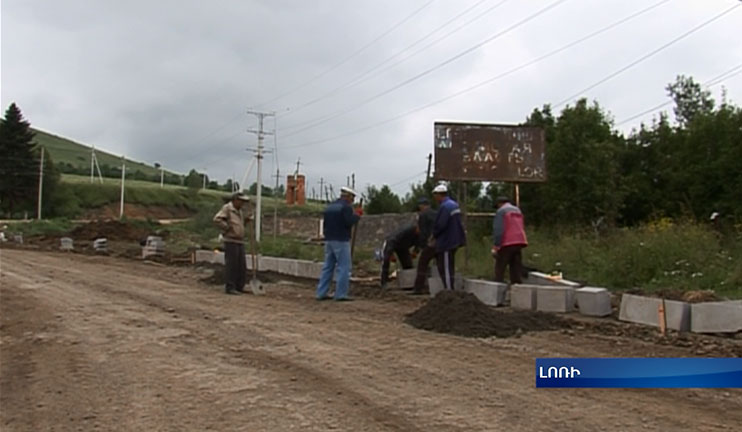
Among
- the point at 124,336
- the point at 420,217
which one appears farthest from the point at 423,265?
the point at 124,336

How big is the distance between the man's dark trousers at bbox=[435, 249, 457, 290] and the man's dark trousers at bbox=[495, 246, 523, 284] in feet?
2.40

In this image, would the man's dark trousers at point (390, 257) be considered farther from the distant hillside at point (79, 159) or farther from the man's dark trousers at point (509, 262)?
the distant hillside at point (79, 159)

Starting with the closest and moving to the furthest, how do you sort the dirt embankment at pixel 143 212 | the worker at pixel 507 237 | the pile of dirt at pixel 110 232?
the worker at pixel 507 237, the pile of dirt at pixel 110 232, the dirt embankment at pixel 143 212

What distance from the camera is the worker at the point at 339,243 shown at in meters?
10.7

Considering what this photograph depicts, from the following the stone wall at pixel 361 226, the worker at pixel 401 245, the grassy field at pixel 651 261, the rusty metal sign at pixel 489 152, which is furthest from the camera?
the stone wall at pixel 361 226

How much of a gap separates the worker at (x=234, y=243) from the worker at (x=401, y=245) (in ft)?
7.77

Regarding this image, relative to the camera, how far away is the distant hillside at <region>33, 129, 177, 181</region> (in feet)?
387

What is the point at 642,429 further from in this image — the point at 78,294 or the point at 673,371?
the point at 78,294

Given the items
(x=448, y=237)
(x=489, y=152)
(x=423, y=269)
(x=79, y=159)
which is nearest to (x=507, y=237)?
(x=448, y=237)

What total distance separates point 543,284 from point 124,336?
5.87 m

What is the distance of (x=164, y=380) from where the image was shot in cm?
542
